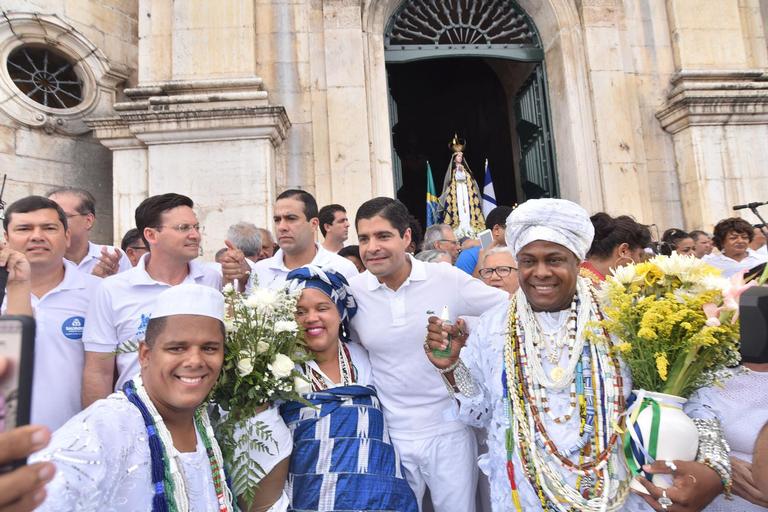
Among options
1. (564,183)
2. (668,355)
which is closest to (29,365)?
(668,355)

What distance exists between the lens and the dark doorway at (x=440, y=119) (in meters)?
16.0

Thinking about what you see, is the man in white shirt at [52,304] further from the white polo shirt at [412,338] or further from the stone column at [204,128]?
the stone column at [204,128]

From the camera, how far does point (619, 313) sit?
2.09 meters

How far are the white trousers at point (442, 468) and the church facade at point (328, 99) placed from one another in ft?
15.7

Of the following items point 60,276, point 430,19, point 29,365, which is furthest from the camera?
point 430,19

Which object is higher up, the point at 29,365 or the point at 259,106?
the point at 259,106

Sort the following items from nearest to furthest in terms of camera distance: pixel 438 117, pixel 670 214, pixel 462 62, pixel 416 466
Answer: pixel 416 466, pixel 670 214, pixel 462 62, pixel 438 117

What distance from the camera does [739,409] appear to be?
2.09 meters

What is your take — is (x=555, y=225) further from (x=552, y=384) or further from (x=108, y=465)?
(x=108, y=465)

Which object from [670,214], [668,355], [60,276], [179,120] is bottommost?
[668,355]

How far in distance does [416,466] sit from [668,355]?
4.64 feet

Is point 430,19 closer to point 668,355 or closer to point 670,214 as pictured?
point 670,214

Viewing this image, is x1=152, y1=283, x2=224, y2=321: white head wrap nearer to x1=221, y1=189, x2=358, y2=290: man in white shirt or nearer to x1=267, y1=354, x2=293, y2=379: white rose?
x1=267, y1=354, x2=293, y2=379: white rose

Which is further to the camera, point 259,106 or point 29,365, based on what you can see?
point 259,106
